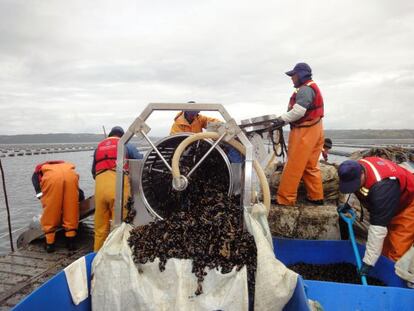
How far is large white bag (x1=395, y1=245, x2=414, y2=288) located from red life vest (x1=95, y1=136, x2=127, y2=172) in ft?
10.7

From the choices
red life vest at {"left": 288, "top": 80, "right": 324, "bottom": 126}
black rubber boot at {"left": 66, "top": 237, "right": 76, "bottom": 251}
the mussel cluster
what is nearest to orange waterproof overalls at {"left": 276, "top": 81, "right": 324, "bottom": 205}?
red life vest at {"left": 288, "top": 80, "right": 324, "bottom": 126}

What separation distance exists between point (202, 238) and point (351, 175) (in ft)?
5.34

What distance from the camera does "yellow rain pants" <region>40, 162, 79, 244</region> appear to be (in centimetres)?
463

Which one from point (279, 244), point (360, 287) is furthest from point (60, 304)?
point (279, 244)

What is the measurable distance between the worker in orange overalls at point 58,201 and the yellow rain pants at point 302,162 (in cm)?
291

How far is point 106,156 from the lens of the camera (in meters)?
4.27

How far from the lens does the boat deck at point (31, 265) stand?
131 inches

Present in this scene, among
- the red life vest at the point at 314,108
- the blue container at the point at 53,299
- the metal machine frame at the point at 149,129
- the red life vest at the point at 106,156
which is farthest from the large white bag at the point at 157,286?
the red life vest at the point at 314,108

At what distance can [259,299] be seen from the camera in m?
2.01

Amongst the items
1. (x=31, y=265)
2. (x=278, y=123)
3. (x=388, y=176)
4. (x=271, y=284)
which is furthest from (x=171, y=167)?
(x=31, y=265)

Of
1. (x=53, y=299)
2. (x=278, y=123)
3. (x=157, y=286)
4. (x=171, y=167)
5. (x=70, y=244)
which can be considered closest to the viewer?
(x=53, y=299)

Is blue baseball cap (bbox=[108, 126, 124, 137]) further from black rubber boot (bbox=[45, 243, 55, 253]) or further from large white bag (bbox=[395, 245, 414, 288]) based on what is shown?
large white bag (bbox=[395, 245, 414, 288])

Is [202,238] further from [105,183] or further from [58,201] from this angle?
[58,201]

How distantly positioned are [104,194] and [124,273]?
7.15 ft
